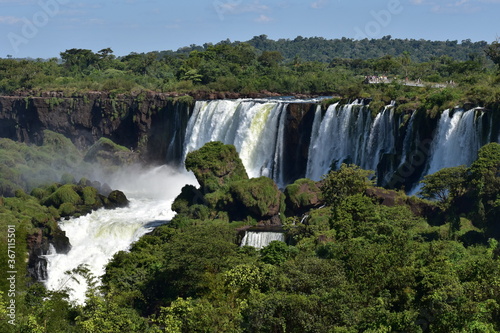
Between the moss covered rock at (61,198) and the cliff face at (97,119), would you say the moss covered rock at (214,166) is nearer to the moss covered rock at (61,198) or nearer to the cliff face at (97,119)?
the moss covered rock at (61,198)

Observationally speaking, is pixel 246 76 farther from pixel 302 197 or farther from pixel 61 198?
pixel 302 197

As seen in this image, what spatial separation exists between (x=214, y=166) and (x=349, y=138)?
30.0 feet

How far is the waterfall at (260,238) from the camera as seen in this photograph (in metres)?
38.0

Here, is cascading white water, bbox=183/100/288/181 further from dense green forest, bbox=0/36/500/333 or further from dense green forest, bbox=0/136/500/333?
dense green forest, bbox=0/136/500/333

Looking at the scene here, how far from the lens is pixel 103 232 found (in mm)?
43656

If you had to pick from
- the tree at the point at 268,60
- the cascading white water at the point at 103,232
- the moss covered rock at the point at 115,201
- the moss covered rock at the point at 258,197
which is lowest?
the cascading white water at the point at 103,232

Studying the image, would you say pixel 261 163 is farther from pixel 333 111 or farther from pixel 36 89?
pixel 36 89

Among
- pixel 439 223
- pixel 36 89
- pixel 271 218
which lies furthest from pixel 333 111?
pixel 36 89

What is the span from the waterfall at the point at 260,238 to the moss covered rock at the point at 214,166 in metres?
6.60

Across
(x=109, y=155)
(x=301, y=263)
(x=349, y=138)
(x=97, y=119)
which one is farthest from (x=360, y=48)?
(x=301, y=263)

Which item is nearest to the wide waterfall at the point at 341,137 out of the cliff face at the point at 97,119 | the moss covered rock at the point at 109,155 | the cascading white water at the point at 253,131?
the cascading white water at the point at 253,131

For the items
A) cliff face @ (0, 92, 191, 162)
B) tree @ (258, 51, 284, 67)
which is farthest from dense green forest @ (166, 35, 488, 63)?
cliff face @ (0, 92, 191, 162)

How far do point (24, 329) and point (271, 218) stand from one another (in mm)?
20920

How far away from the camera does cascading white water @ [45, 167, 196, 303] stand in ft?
129
